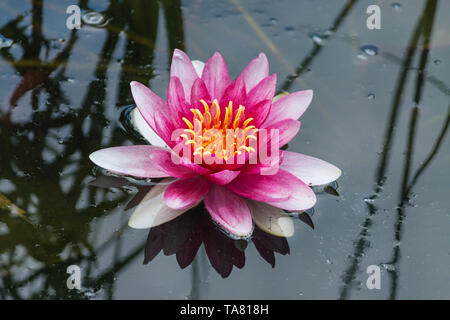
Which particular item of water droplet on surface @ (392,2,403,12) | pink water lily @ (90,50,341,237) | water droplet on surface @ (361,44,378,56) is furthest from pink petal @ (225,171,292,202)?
water droplet on surface @ (392,2,403,12)

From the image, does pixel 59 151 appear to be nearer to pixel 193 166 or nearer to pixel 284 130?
pixel 193 166

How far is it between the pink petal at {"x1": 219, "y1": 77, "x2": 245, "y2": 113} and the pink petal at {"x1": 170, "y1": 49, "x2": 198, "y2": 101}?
4.8 inches

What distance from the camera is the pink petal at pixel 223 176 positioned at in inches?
53.1

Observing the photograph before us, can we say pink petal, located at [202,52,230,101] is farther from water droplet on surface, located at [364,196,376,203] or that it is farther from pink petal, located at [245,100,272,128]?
water droplet on surface, located at [364,196,376,203]

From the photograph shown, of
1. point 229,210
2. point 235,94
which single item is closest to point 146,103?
point 235,94

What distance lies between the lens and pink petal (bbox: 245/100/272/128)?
145cm

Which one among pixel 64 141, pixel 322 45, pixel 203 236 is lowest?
pixel 203 236

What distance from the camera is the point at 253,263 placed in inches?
54.1

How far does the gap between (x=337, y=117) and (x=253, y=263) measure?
0.62m

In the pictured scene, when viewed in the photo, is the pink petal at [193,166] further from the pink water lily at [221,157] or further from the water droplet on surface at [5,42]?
the water droplet on surface at [5,42]

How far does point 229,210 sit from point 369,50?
3.12 ft

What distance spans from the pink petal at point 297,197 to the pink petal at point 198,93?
290 mm
